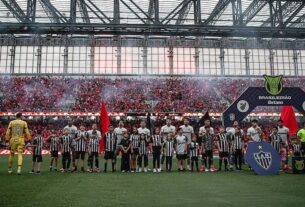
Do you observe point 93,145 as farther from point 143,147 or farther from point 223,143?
point 223,143

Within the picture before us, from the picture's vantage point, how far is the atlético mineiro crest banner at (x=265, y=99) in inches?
561

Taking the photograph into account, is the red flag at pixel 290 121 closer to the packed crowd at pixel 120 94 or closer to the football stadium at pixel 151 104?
the football stadium at pixel 151 104

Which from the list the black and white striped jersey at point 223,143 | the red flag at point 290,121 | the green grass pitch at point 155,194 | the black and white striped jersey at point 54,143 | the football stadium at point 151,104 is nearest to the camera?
the green grass pitch at point 155,194

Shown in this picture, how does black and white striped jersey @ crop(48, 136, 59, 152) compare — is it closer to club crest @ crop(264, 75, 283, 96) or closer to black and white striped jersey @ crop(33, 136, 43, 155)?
black and white striped jersey @ crop(33, 136, 43, 155)

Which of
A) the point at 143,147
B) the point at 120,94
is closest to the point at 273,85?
the point at 143,147

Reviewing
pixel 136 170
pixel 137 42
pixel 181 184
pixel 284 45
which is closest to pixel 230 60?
pixel 284 45

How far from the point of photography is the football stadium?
27.3 ft

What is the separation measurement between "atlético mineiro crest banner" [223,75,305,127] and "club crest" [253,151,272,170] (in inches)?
128

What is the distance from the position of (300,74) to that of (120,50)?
2544 cm

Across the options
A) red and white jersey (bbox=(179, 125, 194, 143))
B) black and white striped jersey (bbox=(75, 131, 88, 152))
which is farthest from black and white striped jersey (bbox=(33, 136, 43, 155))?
red and white jersey (bbox=(179, 125, 194, 143))

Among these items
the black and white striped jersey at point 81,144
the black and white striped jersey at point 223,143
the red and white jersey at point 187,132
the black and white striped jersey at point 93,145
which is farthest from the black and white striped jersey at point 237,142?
the black and white striped jersey at point 81,144

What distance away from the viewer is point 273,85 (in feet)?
47.2

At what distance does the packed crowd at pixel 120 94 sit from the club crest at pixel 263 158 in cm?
2353

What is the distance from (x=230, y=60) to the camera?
4488 cm
